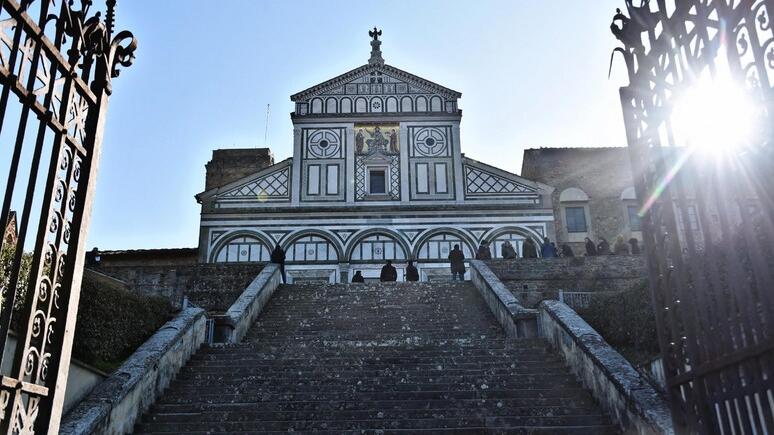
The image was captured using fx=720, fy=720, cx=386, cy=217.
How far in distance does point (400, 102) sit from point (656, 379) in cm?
2385

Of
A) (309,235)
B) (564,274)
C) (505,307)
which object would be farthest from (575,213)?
(505,307)

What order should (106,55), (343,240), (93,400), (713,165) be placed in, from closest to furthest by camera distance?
(713,165), (106,55), (93,400), (343,240)

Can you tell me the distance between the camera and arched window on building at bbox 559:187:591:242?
32.2 metres

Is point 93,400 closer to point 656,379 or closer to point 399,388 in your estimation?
point 399,388

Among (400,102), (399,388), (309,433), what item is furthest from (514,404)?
(400,102)

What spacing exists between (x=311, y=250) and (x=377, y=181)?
4.23m

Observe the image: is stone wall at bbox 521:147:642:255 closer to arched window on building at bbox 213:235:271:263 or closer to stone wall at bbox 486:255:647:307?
stone wall at bbox 486:255:647:307

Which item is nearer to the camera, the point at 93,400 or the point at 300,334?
the point at 93,400

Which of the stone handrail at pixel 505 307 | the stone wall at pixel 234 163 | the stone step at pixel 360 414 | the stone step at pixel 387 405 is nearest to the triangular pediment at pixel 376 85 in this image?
the stone wall at pixel 234 163

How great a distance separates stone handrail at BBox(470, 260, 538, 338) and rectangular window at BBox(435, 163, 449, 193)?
10245mm

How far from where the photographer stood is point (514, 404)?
9.05 metres

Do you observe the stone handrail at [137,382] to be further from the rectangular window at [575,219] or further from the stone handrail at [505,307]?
the rectangular window at [575,219]

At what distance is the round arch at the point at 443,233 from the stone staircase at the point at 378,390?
14377 mm

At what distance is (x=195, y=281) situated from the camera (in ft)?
68.8
